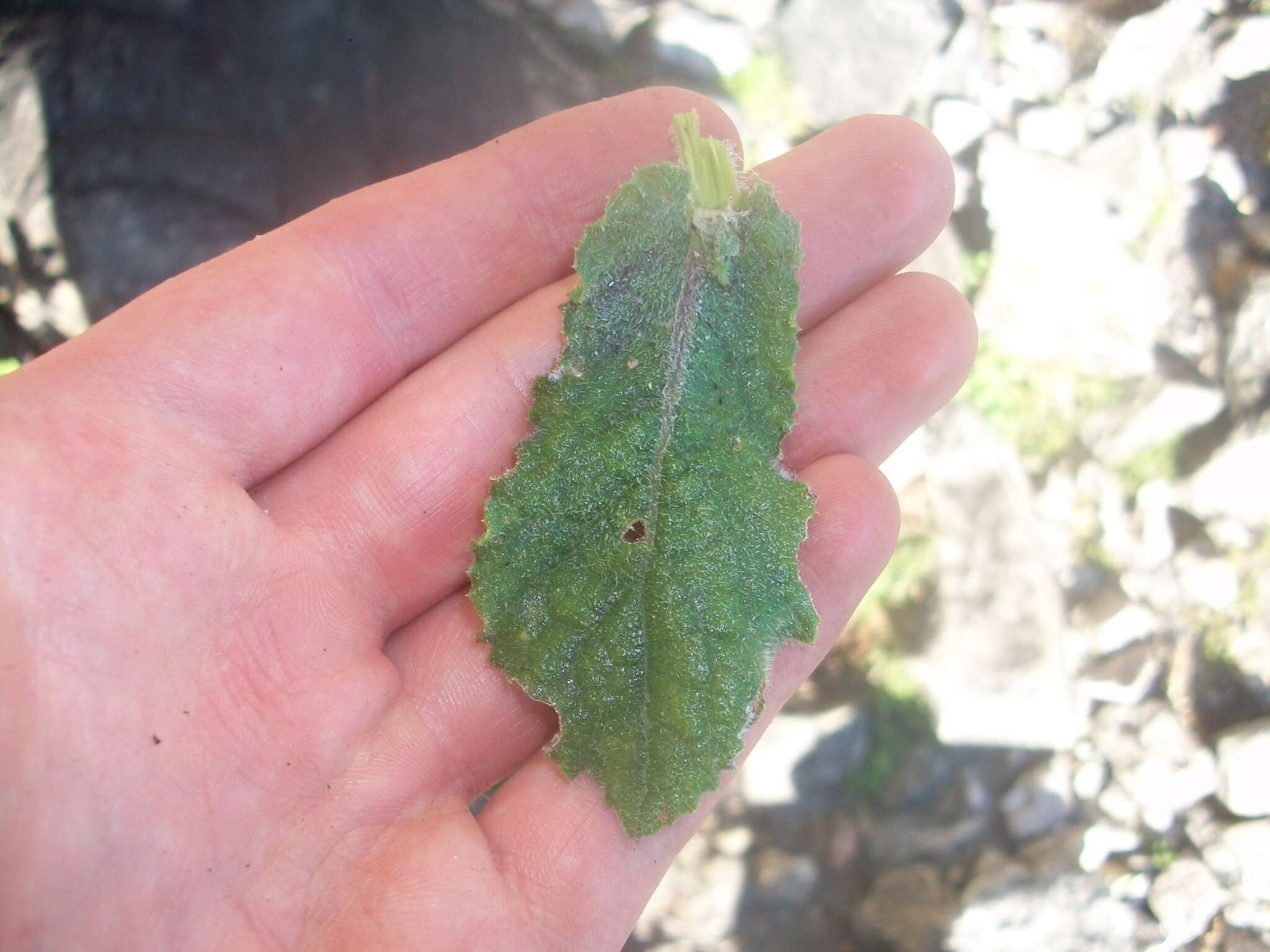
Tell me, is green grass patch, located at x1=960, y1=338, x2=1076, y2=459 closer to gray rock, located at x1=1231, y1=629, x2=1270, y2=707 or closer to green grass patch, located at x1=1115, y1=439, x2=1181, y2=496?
green grass patch, located at x1=1115, y1=439, x2=1181, y2=496

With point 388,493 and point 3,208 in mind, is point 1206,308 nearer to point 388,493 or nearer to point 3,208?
point 388,493

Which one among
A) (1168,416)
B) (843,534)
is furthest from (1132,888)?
(843,534)

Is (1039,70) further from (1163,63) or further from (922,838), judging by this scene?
(922,838)

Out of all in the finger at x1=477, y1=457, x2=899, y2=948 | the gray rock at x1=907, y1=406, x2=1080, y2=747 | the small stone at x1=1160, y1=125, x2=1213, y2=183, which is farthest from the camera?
the small stone at x1=1160, y1=125, x2=1213, y2=183

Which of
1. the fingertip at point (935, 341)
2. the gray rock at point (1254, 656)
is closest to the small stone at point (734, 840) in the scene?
the fingertip at point (935, 341)

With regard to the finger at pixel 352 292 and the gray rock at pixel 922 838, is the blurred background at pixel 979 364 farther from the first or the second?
the finger at pixel 352 292

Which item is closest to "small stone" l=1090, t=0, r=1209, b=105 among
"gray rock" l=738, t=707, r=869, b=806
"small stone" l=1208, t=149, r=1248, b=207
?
"small stone" l=1208, t=149, r=1248, b=207
